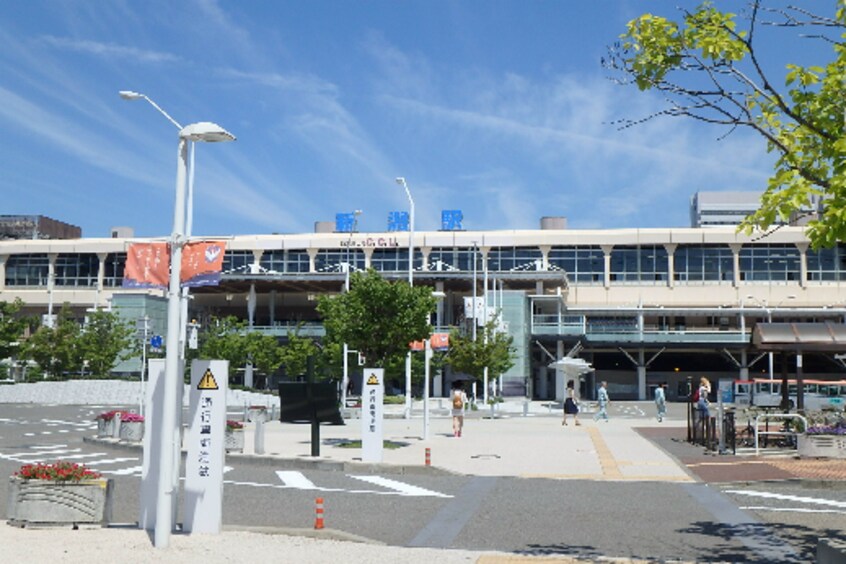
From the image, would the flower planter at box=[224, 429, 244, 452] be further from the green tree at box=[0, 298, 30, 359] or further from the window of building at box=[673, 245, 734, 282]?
the window of building at box=[673, 245, 734, 282]

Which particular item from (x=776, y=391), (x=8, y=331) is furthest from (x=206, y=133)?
(x=776, y=391)

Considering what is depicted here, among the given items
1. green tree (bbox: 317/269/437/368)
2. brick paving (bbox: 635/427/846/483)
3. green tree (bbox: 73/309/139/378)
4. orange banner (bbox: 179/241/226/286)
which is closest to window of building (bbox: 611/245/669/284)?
green tree (bbox: 73/309/139/378)

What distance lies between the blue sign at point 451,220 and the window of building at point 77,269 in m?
36.0

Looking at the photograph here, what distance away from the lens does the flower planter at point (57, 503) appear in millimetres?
10188

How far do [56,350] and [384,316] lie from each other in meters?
48.7

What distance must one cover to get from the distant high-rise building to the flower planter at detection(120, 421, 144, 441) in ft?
296

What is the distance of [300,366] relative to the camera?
65.6 metres

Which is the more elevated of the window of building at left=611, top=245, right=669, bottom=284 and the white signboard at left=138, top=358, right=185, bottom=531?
the window of building at left=611, top=245, right=669, bottom=284

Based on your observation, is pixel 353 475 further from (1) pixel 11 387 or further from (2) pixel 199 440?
(1) pixel 11 387

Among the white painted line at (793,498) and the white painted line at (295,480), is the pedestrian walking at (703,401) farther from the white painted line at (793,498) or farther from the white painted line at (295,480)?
the white painted line at (295,480)

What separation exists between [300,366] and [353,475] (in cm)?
4839

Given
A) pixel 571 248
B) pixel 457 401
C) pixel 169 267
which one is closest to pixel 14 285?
pixel 571 248

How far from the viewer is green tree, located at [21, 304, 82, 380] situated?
65125 millimetres

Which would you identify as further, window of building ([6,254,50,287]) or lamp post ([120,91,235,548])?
window of building ([6,254,50,287])
